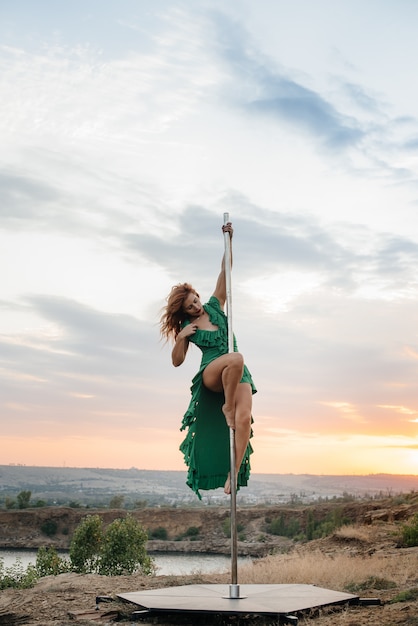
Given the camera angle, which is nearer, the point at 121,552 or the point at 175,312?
the point at 175,312

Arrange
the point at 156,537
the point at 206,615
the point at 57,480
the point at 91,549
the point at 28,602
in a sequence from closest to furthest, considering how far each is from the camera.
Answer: the point at 206,615
the point at 28,602
the point at 91,549
the point at 156,537
the point at 57,480

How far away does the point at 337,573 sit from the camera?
35.3 feet

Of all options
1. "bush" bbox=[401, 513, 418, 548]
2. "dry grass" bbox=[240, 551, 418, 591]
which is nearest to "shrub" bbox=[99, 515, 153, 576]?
"dry grass" bbox=[240, 551, 418, 591]

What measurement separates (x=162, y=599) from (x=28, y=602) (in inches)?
98.5

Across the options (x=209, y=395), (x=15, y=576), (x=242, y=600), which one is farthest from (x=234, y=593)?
(x=15, y=576)

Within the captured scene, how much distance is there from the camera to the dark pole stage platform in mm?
6770

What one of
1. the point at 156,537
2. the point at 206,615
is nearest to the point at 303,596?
the point at 206,615

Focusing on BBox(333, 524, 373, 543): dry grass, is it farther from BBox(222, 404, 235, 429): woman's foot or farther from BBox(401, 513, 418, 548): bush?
BBox(222, 404, 235, 429): woman's foot

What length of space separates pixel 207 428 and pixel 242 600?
6.55 ft

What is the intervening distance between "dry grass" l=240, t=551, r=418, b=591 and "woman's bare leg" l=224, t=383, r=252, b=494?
3194mm

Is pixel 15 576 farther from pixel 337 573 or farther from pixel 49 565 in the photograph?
pixel 337 573

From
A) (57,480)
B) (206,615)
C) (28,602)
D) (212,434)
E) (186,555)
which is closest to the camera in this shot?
(206,615)

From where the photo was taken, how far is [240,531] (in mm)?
46469

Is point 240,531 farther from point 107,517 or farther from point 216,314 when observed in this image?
point 216,314
